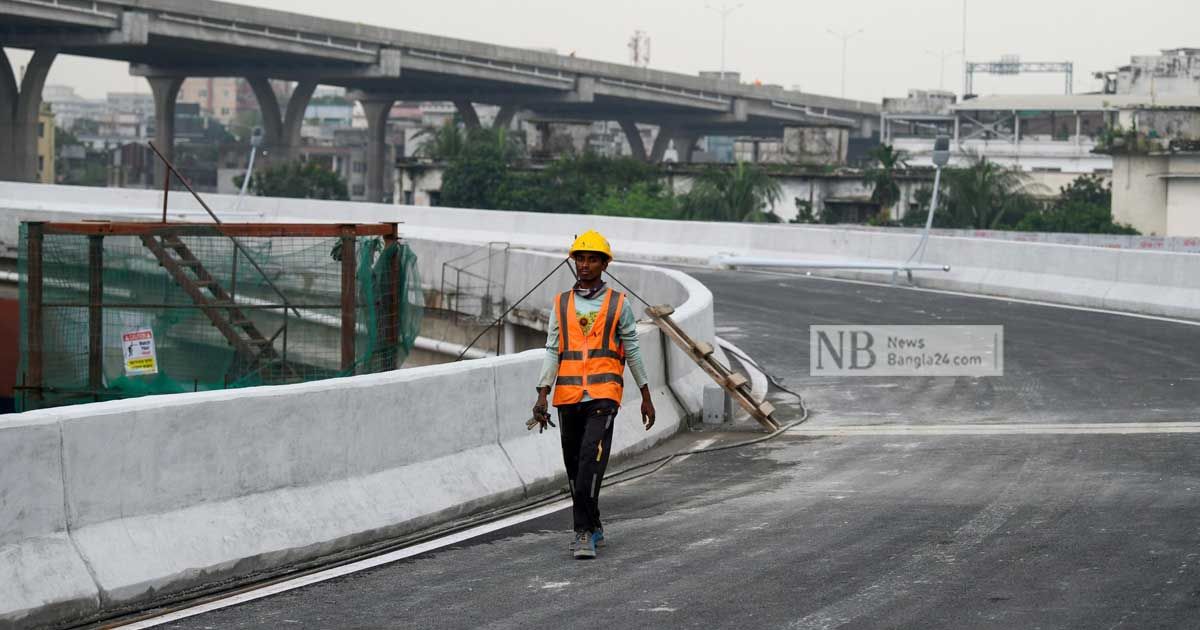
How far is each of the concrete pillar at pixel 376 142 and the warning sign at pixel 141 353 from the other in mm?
103759

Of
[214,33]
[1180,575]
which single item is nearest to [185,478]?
[1180,575]

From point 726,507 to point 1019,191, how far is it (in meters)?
74.5

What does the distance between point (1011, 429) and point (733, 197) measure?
63.6 m

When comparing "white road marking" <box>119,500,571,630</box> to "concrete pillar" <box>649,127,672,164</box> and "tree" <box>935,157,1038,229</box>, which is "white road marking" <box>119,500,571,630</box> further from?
"concrete pillar" <box>649,127,672,164</box>

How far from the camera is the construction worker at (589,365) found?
9273mm

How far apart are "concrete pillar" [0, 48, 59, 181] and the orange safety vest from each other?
8588 cm

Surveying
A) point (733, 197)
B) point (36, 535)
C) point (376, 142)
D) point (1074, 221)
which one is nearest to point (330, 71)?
point (376, 142)

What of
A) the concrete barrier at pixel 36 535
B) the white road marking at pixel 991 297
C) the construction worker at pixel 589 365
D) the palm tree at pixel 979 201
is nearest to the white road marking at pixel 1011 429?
the construction worker at pixel 589 365

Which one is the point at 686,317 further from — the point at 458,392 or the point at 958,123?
the point at 958,123

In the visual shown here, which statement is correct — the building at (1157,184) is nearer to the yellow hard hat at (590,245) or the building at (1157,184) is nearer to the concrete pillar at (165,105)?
the yellow hard hat at (590,245)

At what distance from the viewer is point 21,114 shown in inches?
3698

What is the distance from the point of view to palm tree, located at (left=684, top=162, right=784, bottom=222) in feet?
251

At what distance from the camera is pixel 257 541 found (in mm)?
8820

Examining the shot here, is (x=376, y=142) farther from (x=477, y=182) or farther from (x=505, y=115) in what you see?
(x=477, y=182)
